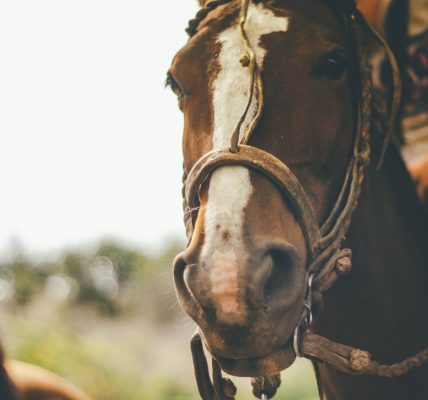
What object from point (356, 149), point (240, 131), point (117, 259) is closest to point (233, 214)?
point (240, 131)

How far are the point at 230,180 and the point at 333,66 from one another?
666 mm

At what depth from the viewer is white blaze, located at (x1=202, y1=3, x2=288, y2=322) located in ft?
4.72

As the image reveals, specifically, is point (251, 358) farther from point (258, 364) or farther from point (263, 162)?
point (263, 162)

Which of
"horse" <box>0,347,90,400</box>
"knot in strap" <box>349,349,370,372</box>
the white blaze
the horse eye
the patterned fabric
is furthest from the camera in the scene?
"horse" <box>0,347,90,400</box>

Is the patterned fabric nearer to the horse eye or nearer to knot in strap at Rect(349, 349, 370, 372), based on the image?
the horse eye

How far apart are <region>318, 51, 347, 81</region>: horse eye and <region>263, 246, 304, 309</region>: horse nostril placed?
0.74 metres

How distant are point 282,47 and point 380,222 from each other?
794 mm

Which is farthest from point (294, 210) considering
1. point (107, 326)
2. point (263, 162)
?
point (107, 326)

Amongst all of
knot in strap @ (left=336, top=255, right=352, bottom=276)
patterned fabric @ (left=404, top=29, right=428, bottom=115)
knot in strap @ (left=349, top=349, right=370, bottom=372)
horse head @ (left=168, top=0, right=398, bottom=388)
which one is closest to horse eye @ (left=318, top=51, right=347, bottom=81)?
horse head @ (left=168, top=0, right=398, bottom=388)

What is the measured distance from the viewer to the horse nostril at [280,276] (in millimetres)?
1501

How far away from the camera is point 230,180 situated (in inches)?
63.8

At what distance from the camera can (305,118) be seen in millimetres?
1810

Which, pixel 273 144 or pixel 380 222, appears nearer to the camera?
pixel 273 144

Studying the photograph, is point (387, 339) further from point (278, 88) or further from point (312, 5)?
point (312, 5)
